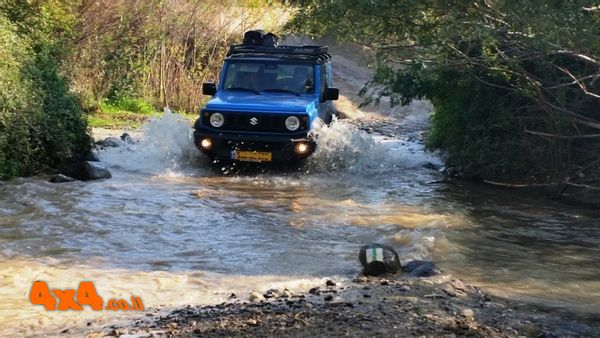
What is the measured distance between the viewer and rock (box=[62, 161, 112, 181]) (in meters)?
11.3

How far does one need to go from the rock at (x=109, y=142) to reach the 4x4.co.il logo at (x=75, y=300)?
8.25 metres

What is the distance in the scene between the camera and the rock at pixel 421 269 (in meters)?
6.78

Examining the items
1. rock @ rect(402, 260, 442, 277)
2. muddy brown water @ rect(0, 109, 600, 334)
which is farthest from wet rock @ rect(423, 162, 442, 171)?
rock @ rect(402, 260, 442, 277)

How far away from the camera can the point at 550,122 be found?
36.7 feet

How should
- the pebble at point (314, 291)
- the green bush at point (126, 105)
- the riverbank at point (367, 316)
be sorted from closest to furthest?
the riverbank at point (367, 316) < the pebble at point (314, 291) < the green bush at point (126, 105)

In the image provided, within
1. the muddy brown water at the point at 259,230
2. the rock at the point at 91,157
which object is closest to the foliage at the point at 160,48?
the rock at the point at 91,157

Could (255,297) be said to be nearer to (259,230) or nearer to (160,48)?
(259,230)

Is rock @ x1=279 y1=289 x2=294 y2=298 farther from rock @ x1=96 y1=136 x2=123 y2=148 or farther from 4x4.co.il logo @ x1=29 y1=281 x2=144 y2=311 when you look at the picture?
rock @ x1=96 y1=136 x2=123 y2=148

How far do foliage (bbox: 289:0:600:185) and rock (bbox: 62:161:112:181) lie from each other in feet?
12.4

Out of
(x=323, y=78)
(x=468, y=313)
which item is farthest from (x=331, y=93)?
(x=468, y=313)

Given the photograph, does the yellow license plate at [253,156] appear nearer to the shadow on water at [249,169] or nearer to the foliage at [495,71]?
the shadow on water at [249,169]

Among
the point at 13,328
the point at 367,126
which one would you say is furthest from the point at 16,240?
the point at 367,126

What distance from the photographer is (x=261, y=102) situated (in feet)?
38.6

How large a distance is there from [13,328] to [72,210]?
4166 mm
